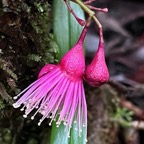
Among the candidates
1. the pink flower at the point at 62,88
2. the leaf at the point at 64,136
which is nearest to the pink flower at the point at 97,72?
the pink flower at the point at 62,88

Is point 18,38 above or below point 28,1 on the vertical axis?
below

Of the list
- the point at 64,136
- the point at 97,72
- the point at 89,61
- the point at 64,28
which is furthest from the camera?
the point at 89,61

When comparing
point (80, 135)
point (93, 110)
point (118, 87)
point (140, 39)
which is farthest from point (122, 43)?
point (80, 135)

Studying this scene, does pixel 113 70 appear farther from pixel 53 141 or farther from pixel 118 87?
pixel 53 141

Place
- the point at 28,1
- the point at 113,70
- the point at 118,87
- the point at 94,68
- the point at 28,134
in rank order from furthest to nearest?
1. the point at 113,70
2. the point at 118,87
3. the point at 28,134
4. the point at 28,1
5. the point at 94,68

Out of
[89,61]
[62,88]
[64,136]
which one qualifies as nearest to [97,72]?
[62,88]

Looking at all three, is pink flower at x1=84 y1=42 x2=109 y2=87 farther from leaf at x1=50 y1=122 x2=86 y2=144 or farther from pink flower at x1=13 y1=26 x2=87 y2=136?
leaf at x1=50 y1=122 x2=86 y2=144

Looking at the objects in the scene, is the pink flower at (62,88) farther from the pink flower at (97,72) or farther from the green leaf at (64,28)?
the green leaf at (64,28)

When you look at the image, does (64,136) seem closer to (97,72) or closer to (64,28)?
(97,72)
